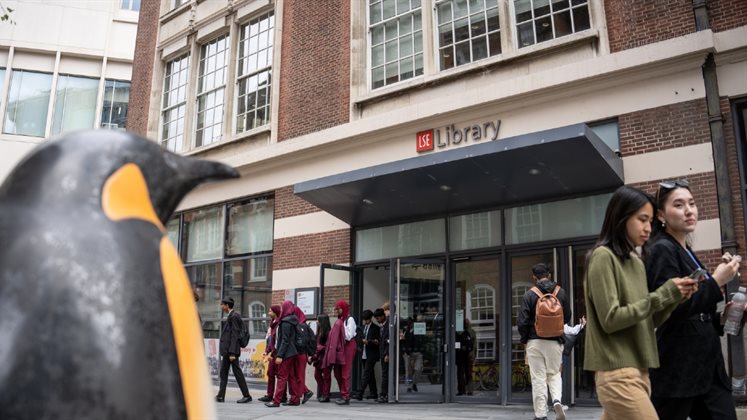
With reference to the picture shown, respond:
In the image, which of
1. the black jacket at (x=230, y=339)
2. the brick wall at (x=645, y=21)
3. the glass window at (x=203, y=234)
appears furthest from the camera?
the glass window at (x=203, y=234)

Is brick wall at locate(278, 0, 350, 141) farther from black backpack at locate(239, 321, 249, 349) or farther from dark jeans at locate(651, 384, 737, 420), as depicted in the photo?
dark jeans at locate(651, 384, 737, 420)

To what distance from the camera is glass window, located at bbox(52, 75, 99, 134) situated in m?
29.1

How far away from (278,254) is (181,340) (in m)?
13.2

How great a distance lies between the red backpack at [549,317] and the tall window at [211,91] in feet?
36.1

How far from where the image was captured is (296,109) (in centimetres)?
1466

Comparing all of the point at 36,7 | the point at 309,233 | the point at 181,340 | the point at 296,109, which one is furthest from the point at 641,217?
the point at 36,7

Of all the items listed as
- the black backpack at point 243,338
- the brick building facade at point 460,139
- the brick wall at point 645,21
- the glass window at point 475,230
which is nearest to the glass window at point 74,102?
the brick building facade at point 460,139

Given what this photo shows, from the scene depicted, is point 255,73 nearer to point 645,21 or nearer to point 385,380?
point 385,380

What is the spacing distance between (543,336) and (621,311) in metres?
5.20

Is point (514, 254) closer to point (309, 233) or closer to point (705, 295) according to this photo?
point (309, 233)

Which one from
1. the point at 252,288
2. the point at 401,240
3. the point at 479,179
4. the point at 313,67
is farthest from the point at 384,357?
the point at 313,67

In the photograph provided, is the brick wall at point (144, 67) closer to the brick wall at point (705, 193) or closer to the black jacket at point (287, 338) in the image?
the black jacket at point (287, 338)

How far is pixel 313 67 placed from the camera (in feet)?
47.5

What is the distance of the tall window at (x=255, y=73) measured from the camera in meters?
15.9
